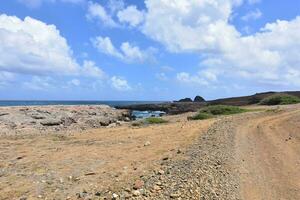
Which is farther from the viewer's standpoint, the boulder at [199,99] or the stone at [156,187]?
the boulder at [199,99]

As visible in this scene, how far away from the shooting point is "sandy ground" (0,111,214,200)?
453 inches

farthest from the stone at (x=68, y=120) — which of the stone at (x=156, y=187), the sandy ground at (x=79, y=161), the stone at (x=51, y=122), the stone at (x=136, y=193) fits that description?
the stone at (x=136, y=193)

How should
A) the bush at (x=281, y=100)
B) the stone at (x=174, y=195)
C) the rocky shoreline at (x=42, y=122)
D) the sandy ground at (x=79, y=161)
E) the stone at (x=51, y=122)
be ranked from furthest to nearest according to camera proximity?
the bush at (x=281, y=100) < the stone at (x=51, y=122) < the rocky shoreline at (x=42, y=122) < the sandy ground at (x=79, y=161) < the stone at (x=174, y=195)

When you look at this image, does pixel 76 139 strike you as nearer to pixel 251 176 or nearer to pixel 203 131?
pixel 203 131

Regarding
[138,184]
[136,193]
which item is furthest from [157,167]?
[136,193]

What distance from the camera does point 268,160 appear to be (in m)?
14.9

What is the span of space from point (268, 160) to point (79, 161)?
6.35m

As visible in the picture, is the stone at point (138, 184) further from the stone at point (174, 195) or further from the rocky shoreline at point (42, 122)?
the rocky shoreline at point (42, 122)

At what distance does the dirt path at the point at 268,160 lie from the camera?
11.2 metres

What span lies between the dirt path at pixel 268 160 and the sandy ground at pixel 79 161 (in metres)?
2.36

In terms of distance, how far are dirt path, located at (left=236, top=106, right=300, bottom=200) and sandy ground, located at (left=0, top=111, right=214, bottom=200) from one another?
2360mm

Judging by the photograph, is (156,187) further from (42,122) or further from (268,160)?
(42,122)

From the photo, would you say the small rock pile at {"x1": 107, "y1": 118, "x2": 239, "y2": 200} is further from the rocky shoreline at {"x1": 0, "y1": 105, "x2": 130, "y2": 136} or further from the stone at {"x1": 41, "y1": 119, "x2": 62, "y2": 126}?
the stone at {"x1": 41, "y1": 119, "x2": 62, "y2": 126}

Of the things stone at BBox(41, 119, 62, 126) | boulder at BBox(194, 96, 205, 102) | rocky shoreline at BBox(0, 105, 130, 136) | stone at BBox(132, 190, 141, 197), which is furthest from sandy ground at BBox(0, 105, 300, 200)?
boulder at BBox(194, 96, 205, 102)
